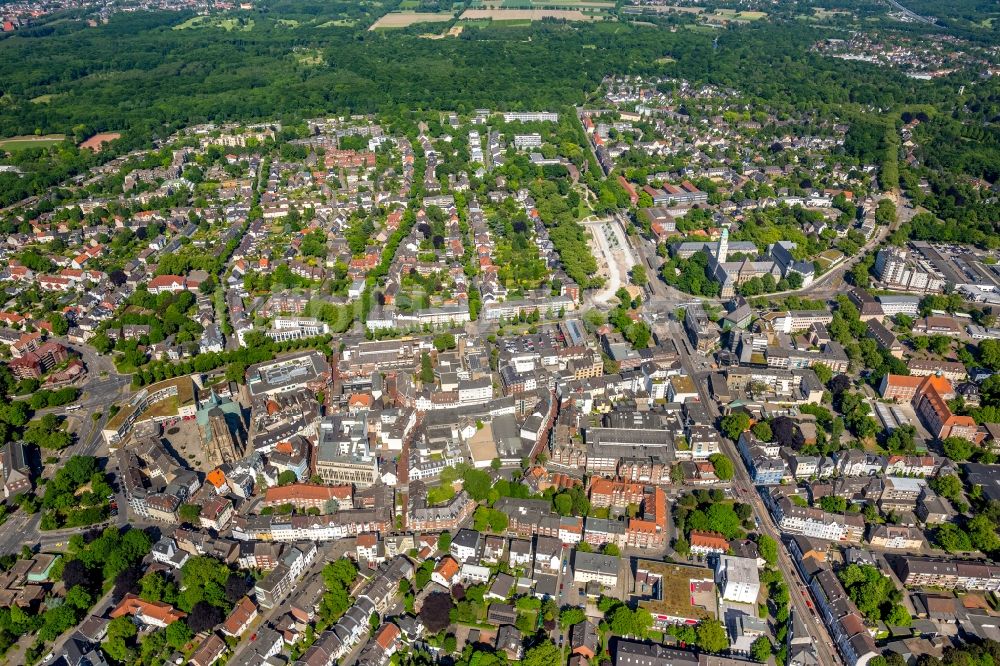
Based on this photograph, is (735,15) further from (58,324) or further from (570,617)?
(570,617)

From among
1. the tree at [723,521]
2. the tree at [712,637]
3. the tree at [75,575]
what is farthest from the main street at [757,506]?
the tree at [75,575]

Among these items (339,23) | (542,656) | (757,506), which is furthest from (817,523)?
(339,23)

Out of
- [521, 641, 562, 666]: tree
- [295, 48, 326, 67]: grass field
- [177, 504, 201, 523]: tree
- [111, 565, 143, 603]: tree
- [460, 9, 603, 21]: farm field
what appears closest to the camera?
[521, 641, 562, 666]: tree

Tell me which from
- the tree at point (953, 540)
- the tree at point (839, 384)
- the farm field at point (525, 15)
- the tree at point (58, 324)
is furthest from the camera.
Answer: the farm field at point (525, 15)

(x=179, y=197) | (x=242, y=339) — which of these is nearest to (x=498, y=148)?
(x=179, y=197)

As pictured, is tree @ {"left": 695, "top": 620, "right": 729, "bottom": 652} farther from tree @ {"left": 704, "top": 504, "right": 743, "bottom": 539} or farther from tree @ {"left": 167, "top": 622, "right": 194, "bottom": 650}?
tree @ {"left": 167, "top": 622, "right": 194, "bottom": 650}

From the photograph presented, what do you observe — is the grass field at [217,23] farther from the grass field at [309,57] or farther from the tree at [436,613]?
the tree at [436,613]

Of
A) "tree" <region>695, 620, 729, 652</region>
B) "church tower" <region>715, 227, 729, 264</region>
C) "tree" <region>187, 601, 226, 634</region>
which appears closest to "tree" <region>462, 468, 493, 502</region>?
"tree" <region>695, 620, 729, 652</region>

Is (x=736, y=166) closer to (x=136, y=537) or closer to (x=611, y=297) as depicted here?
(x=611, y=297)
